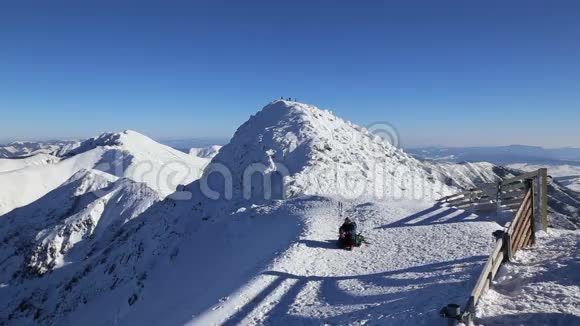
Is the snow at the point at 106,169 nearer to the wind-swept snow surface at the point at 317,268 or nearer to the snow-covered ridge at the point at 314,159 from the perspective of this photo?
the snow-covered ridge at the point at 314,159

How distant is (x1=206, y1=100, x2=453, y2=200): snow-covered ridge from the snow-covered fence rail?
22.0 ft

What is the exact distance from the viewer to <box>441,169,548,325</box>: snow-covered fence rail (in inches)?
314

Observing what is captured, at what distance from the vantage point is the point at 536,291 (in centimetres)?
918

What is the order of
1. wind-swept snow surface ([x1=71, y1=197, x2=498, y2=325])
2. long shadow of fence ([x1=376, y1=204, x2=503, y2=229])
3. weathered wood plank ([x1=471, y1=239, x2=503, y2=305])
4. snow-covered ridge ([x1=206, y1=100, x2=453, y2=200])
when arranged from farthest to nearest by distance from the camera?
snow-covered ridge ([x1=206, y1=100, x2=453, y2=200])
long shadow of fence ([x1=376, y1=204, x2=503, y2=229])
wind-swept snow surface ([x1=71, y1=197, x2=498, y2=325])
weathered wood plank ([x1=471, y1=239, x2=503, y2=305])

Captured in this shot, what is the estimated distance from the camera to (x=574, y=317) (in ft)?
25.1

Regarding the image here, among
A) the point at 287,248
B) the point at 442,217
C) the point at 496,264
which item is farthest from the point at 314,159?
the point at 496,264

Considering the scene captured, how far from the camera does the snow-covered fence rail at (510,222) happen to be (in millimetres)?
7973

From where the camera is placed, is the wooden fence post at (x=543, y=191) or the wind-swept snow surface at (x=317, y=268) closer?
the wind-swept snow surface at (x=317, y=268)

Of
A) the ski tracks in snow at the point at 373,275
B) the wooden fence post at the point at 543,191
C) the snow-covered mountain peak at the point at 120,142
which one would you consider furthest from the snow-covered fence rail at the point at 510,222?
the snow-covered mountain peak at the point at 120,142

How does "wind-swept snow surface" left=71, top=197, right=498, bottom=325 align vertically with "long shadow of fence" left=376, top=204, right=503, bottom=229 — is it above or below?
below

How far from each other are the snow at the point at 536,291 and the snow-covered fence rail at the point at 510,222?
0.94 ft

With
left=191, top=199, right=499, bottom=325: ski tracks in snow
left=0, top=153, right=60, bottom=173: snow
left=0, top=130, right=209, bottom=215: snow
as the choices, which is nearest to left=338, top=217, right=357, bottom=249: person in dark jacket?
left=191, top=199, right=499, bottom=325: ski tracks in snow

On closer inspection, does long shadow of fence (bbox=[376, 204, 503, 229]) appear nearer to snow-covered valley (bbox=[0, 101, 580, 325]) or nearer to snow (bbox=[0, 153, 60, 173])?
snow-covered valley (bbox=[0, 101, 580, 325])

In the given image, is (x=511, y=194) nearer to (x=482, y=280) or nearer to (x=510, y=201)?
(x=510, y=201)
